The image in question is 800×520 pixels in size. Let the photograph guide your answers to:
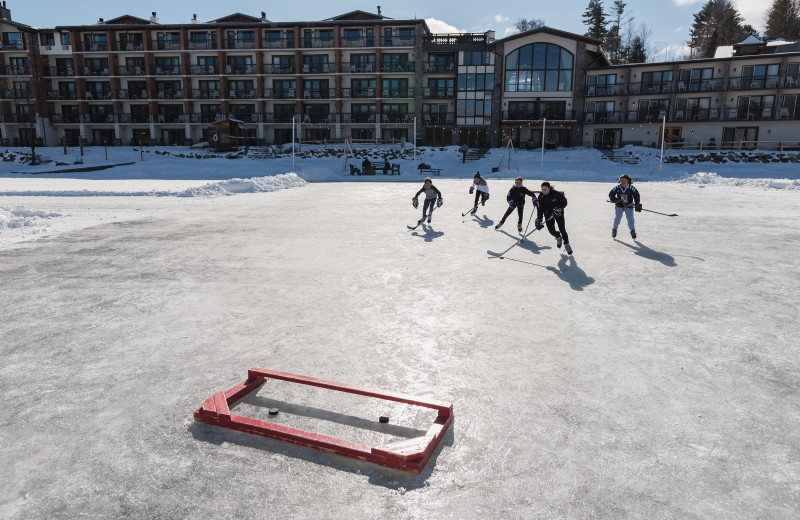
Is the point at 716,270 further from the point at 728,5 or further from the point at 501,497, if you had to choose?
the point at 728,5

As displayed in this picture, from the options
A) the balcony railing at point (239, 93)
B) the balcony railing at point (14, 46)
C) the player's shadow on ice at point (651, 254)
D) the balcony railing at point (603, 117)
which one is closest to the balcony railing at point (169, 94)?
the balcony railing at point (239, 93)

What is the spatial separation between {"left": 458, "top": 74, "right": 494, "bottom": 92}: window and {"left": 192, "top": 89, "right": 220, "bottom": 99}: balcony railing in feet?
84.1

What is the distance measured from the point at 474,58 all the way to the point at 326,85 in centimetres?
1553

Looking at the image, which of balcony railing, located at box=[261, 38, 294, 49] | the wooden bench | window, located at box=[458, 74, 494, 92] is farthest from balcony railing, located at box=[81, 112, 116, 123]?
window, located at box=[458, 74, 494, 92]

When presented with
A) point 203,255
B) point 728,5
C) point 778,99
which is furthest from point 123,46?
point 728,5

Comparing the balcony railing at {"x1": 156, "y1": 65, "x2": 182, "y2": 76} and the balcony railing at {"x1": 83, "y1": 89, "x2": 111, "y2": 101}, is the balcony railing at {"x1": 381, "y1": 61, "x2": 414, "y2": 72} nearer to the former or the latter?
the balcony railing at {"x1": 156, "y1": 65, "x2": 182, "y2": 76}

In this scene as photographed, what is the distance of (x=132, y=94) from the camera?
52.2m

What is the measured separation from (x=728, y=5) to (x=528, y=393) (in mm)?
87195

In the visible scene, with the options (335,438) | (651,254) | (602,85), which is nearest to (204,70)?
(602,85)

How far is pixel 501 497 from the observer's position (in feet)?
10.4

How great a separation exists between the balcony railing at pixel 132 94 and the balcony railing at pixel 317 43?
17982 mm

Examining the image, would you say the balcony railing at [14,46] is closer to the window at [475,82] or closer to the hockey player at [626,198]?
the window at [475,82]

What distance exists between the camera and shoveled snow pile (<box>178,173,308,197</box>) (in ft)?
72.2

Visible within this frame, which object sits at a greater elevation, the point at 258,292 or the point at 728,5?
the point at 728,5
